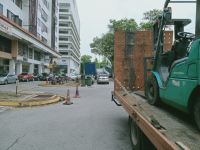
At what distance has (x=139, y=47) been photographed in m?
10.2

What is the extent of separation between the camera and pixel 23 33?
46.1m

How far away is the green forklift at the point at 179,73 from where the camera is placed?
14.8 feet

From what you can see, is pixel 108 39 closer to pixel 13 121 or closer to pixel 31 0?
pixel 31 0

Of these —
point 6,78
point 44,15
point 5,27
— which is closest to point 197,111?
point 5,27

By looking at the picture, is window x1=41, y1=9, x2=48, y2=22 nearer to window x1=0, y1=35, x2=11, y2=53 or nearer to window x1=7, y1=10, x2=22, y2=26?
window x1=7, y1=10, x2=22, y2=26

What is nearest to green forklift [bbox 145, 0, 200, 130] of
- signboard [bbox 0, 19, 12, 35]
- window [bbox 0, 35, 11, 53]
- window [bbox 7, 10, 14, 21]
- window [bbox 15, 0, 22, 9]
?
signboard [bbox 0, 19, 12, 35]

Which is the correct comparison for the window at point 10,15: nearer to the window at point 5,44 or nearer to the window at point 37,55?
the window at point 5,44

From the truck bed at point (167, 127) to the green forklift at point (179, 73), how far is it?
22cm

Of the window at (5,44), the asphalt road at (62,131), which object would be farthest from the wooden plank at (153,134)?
the window at (5,44)

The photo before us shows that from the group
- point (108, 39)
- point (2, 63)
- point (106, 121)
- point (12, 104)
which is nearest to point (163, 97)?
point (106, 121)

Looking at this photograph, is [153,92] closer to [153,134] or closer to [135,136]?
[135,136]

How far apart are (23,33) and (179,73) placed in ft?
141

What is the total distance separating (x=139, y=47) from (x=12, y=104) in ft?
24.5

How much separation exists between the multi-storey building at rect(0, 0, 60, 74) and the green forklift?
31.6 metres
